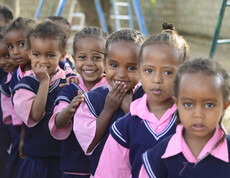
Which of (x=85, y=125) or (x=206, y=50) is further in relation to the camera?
(x=206, y=50)

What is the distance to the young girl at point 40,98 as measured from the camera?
8.77 ft

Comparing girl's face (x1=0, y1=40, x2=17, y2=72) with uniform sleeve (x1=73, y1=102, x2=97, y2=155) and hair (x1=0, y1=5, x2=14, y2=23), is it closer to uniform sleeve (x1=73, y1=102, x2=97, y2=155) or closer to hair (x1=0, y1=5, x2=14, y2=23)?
hair (x1=0, y1=5, x2=14, y2=23)

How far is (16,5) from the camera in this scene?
6.71m

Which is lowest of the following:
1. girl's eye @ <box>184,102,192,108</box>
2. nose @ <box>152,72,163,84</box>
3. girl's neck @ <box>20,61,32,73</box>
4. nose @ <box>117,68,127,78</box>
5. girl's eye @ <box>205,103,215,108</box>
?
girl's neck @ <box>20,61,32,73</box>

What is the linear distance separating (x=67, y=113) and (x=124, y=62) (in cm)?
50

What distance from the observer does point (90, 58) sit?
8.46ft

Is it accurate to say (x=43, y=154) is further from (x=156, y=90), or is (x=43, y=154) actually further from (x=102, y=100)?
(x=156, y=90)

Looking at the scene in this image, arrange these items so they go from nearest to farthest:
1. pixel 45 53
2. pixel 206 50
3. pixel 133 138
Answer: pixel 133 138, pixel 45 53, pixel 206 50

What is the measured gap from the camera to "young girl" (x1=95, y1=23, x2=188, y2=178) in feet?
6.08

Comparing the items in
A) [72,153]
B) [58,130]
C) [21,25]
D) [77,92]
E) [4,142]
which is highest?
[21,25]

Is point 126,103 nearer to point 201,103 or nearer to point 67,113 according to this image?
point 67,113

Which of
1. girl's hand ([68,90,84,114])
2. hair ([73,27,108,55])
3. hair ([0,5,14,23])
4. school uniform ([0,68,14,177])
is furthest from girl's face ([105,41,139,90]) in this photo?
hair ([0,5,14,23])

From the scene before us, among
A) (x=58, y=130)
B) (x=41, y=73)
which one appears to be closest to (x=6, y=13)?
(x=41, y=73)

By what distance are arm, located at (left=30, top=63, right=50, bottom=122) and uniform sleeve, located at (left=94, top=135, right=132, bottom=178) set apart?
839mm
